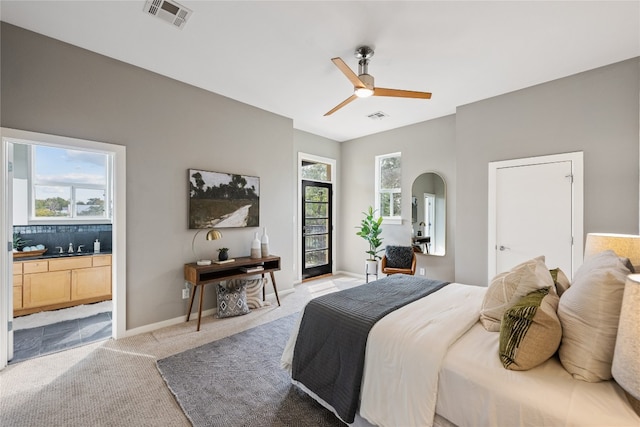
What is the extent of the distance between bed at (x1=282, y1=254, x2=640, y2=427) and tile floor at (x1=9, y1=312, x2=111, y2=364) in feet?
8.44

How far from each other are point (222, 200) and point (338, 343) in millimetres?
2642

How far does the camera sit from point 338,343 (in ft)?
5.85

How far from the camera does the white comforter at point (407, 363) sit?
1.37 meters

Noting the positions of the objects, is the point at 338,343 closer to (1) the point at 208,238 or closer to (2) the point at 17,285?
(1) the point at 208,238

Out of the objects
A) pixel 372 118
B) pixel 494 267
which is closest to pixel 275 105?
pixel 372 118

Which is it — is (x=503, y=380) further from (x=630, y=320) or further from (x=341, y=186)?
(x=341, y=186)

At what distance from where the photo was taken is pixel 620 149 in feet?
9.36

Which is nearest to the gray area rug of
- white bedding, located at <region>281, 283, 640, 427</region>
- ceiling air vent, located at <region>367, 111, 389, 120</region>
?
white bedding, located at <region>281, 283, 640, 427</region>

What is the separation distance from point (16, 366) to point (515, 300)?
391 centimetres

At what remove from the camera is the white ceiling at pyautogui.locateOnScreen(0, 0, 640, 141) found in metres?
2.17

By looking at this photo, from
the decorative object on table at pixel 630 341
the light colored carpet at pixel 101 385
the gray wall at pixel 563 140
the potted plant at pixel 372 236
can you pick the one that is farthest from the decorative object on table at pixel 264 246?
the decorative object on table at pixel 630 341

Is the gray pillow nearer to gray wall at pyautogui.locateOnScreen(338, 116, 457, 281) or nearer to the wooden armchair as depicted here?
the wooden armchair

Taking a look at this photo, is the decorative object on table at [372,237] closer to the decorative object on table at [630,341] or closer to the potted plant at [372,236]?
the potted plant at [372,236]

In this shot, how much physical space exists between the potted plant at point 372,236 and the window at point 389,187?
0.74 feet
